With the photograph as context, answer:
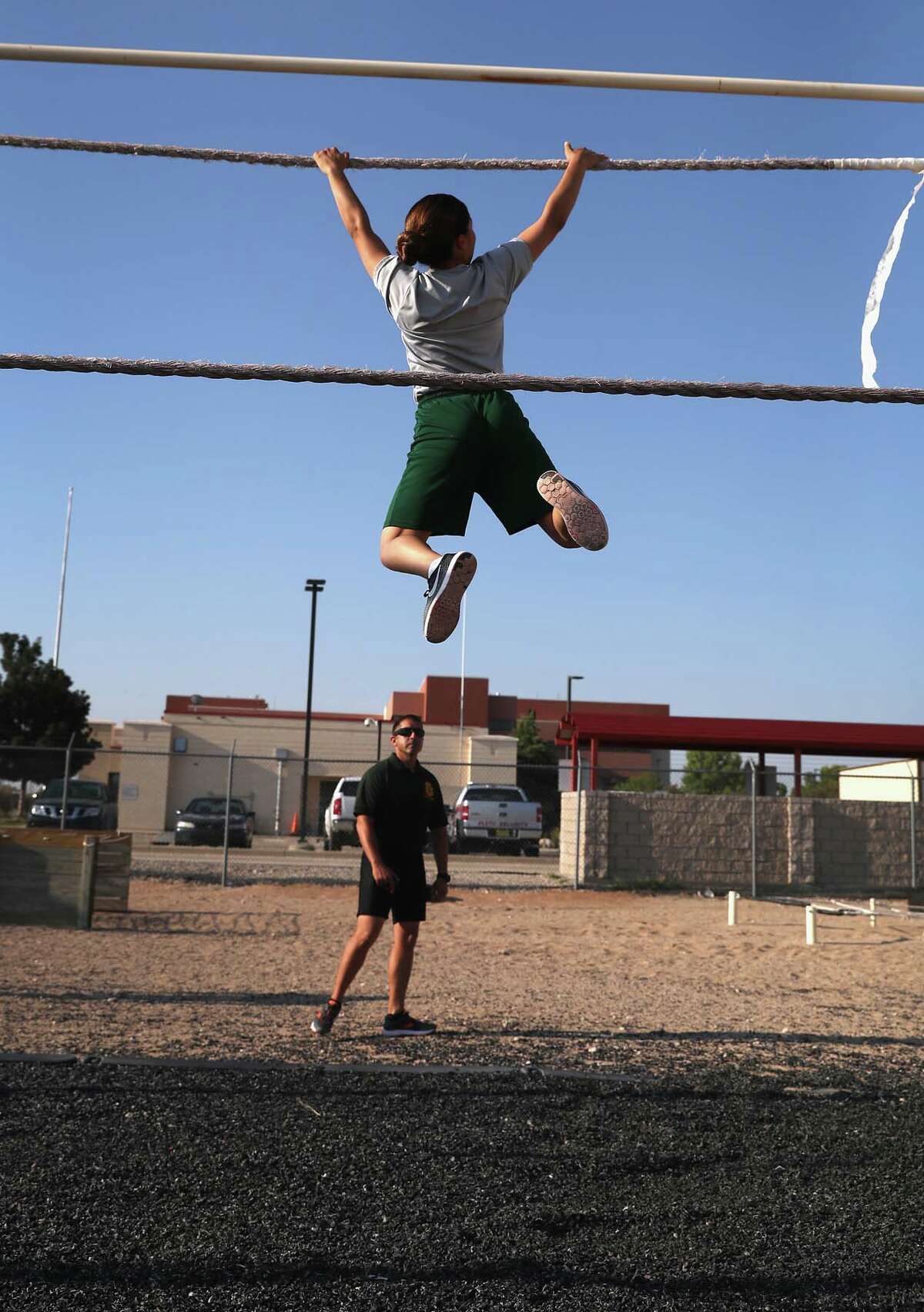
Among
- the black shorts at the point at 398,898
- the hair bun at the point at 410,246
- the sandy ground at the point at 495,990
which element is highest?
the hair bun at the point at 410,246

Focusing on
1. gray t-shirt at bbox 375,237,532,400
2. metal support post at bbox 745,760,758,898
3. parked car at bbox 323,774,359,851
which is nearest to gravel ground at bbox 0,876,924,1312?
gray t-shirt at bbox 375,237,532,400

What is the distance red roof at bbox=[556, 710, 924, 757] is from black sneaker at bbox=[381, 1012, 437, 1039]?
11.6 metres

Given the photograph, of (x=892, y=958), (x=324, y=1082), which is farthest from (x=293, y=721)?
(x=324, y=1082)

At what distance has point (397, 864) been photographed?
20.5 feet

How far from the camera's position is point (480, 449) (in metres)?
3.11

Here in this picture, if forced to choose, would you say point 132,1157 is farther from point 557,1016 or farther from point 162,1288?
point 557,1016

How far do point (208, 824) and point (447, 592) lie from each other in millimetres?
18983

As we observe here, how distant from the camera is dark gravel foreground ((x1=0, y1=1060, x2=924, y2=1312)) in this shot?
3.24 meters

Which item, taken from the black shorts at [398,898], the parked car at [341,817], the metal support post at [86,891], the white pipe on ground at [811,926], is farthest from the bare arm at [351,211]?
the parked car at [341,817]

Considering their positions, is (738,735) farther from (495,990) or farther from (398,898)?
(398,898)

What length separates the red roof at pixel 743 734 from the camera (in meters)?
17.9

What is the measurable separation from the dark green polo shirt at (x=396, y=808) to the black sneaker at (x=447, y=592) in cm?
339

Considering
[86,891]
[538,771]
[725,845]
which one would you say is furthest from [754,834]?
[538,771]

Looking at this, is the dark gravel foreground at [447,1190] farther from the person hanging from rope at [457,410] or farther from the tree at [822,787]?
the tree at [822,787]
